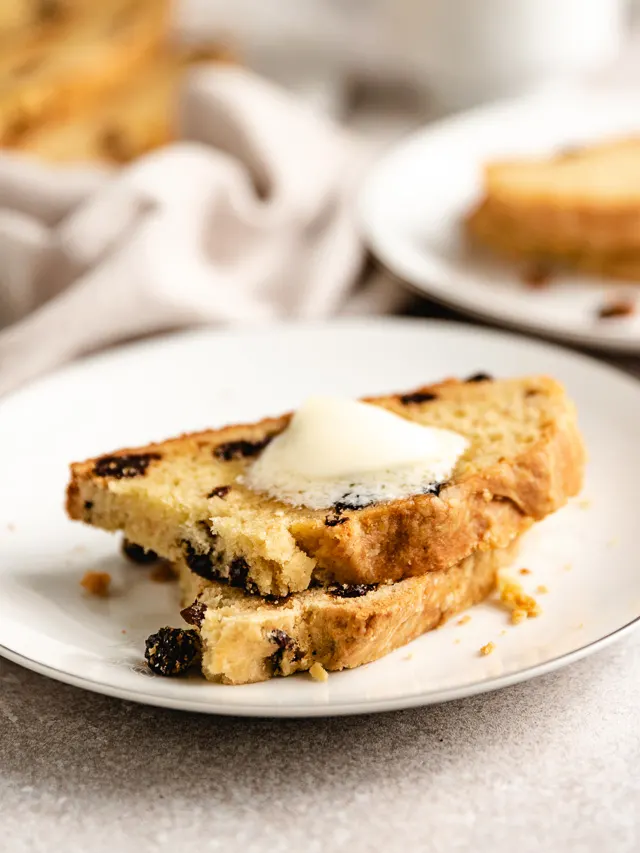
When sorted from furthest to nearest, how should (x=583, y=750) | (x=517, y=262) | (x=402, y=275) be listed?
(x=517, y=262) < (x=402, y=275) < (x=583, y=750)

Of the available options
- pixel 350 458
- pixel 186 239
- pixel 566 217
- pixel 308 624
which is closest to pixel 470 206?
pixel 566 217

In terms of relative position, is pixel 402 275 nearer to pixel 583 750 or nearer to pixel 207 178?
pixel 207 178

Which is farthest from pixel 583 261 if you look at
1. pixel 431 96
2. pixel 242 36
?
pixel 242 36

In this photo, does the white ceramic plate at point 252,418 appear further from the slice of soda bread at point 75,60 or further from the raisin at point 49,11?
the raisin at point 49,11

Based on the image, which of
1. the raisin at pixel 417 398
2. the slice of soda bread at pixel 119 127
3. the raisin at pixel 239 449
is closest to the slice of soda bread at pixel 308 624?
the raisin at pixel 239 449

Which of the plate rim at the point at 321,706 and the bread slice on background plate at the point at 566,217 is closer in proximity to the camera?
the plate rim at the point at 321,706

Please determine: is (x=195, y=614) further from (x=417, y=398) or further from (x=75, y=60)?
(x=75, y=60)

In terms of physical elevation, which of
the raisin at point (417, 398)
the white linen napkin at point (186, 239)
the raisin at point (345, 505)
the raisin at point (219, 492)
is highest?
the raisin at point (345, 505)
